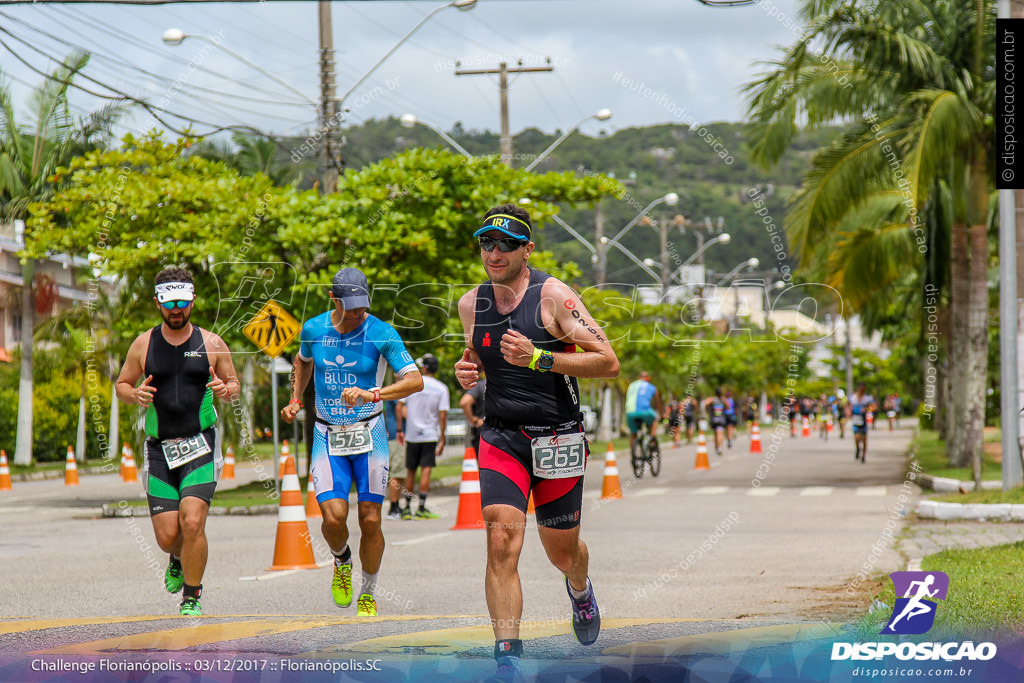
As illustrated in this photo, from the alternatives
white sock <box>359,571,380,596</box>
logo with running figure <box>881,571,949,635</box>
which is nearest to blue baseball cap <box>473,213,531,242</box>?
logo with running figure <box>881,571,949,635</box>

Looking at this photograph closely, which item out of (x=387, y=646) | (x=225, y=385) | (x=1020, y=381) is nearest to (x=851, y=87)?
(x=1020, y=381)

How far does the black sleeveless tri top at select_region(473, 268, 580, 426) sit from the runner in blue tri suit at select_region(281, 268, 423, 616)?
1.90 metres

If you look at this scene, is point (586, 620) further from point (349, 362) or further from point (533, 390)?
point (349, 362)

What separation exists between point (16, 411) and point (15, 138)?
18.8 meters

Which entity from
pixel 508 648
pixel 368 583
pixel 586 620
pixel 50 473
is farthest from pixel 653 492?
pixel 50 473

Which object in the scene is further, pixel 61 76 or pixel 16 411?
pixel 16 411

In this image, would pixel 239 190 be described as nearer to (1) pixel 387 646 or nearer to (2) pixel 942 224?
(2) pixel 942 224

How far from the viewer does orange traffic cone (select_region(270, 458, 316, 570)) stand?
1059 cm

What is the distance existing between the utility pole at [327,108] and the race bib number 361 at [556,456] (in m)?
14.3

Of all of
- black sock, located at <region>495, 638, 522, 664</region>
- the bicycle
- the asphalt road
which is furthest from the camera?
the bicycle

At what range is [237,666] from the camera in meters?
5.21

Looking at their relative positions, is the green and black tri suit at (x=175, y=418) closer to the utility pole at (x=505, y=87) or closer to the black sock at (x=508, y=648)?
the black sock at (x=508, y=648)

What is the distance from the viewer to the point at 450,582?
967 cm

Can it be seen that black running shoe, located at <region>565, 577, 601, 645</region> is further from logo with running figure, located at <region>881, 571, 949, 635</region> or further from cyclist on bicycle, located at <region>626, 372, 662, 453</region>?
cyclist on bicycle, located at <region>626, 372, 662, 453</region>
